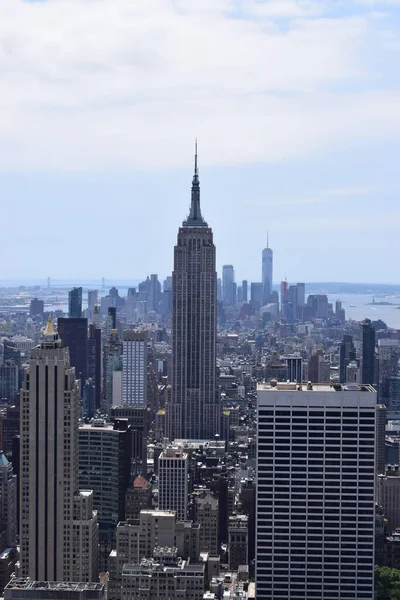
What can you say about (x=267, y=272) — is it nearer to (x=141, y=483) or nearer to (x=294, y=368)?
(x=294, y=368)

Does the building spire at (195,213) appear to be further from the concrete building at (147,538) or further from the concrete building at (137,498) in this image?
the concrete building at (147,538)

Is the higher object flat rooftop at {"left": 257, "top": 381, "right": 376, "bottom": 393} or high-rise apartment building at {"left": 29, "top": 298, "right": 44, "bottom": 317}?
high-rise apartment building at {"left": 29, "top": 298, "right": 44, "bottom": 317}

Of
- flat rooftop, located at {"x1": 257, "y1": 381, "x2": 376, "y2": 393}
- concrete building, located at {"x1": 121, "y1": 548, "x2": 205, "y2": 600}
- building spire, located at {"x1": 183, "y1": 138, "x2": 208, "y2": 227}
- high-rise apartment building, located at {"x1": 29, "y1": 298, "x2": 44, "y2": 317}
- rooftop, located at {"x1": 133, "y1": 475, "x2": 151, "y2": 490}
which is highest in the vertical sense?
building spire, located at {"x1": 183, "y1": 138, "x2": 208, "y2": 227}

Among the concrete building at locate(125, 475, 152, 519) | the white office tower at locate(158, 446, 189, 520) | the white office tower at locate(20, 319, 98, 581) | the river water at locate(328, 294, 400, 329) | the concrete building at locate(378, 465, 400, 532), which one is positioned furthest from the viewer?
the river water at locate(328, 294, 400, 329)

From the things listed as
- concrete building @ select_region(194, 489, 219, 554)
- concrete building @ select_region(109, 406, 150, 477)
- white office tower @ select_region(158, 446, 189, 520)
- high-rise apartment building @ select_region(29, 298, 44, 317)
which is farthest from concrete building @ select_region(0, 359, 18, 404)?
concrete building @ select_region(194, 489, 219, 554)

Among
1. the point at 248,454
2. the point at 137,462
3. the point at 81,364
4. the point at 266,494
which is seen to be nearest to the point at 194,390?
the point at 81,364

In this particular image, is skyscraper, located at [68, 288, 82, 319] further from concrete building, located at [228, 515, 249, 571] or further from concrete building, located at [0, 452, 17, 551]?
concrete building, located at [228, 515, 249, 571]

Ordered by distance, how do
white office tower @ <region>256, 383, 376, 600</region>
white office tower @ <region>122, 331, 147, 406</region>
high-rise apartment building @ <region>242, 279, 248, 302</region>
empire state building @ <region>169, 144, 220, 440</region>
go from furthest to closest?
high-rise apartment building @ <region>242, 279, 248, 302</region>
empire state building @ <region>169, 144, 220, 440</region>
white office tower @ <region>122, 331, 147, 406</region>
white office tower @ <region>256, 383, 376, 600</region>

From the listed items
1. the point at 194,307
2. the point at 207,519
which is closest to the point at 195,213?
the point at 194,307
